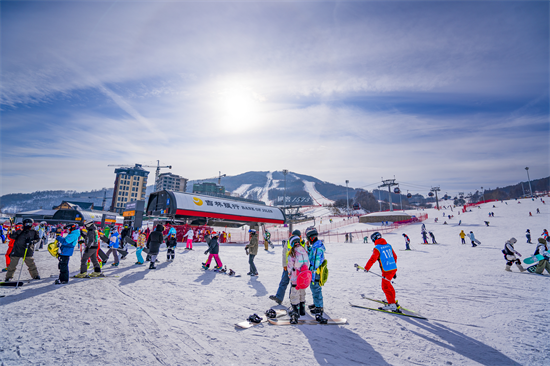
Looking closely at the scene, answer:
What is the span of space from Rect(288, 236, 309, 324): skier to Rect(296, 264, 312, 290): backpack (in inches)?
1.8

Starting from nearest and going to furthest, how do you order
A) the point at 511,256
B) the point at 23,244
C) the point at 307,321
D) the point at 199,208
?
the point at 307,321
the point at 23,244
the point at 511,256
the point at 199,208

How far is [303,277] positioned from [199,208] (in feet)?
61.6

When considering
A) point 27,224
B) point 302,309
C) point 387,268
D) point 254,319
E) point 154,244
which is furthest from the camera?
point 154,244

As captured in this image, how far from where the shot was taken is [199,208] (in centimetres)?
2211

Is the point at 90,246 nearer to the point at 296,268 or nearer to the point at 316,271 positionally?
the point at 296,268

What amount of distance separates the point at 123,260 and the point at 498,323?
14659 mm

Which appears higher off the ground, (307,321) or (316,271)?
(316,271)

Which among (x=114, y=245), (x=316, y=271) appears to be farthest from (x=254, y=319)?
(x=114, y=245)

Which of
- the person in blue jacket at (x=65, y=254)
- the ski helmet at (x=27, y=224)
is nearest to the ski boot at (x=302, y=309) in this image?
the person in blue jacket at (x=65, y=254)

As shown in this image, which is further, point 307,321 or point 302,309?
point 302,309

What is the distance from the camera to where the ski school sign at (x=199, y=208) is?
20734 mm

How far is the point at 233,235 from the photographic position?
1216 inches

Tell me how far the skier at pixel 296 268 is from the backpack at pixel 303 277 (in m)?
0.05

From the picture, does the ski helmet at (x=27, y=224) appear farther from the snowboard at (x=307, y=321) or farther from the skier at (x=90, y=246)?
the snowboard at (x=307, y=321)
